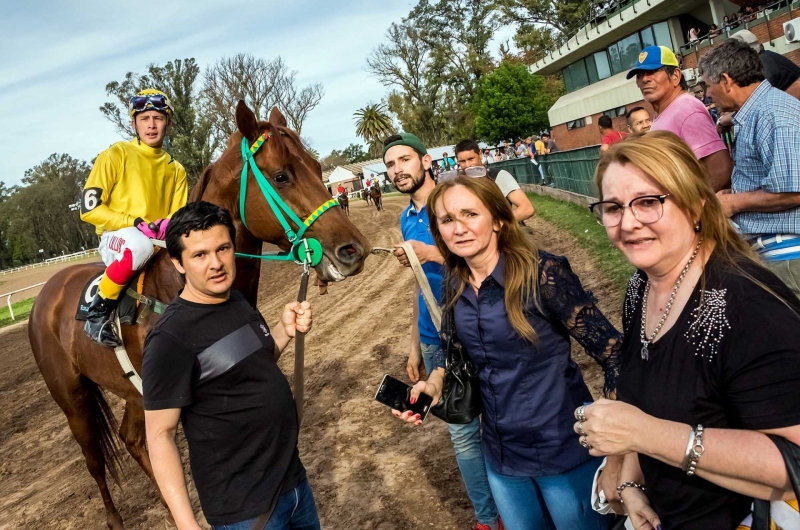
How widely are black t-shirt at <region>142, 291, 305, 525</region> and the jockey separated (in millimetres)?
1488

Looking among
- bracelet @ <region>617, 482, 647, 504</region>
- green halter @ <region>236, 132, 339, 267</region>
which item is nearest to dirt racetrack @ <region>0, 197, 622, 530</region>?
green halter @ <region>236, 132, 339, 267</region>

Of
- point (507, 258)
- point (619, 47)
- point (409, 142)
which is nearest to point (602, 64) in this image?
point (619, 47)

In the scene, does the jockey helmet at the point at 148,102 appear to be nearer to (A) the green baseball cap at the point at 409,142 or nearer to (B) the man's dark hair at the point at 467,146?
(A) the green baseball cap at the point at 409,142

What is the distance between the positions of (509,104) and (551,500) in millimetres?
39502

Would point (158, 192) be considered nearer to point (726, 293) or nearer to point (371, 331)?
point (726, 293)

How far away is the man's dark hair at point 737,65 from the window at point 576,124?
32.7 m

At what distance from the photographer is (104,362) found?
13.5 feet

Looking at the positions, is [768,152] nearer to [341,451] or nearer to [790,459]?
[790,459]

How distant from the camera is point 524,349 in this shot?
2.14 metres

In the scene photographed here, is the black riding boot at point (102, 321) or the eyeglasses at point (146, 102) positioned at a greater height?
the eyeglasses at point (146, 102)

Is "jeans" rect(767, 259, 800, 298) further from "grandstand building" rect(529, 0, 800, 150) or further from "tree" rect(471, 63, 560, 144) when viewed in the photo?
"tree" rect(471, 63, 560, 144)

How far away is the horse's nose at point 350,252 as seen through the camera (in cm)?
330

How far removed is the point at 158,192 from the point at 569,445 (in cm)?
328

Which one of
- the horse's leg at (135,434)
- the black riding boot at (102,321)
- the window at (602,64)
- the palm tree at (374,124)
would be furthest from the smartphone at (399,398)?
the palm tree at (374,124)
